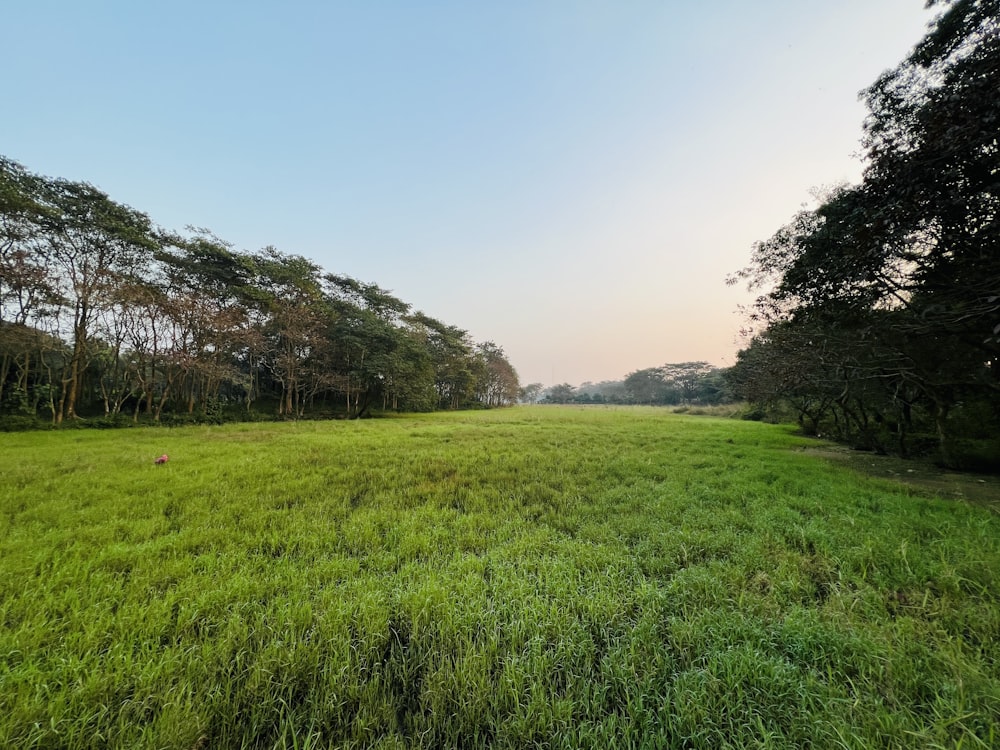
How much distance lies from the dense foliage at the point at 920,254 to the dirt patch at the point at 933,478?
44.9 inches

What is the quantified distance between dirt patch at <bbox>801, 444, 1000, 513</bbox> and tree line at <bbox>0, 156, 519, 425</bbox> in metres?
25.8

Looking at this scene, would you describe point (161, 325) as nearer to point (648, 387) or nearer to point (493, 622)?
point (493, 622)

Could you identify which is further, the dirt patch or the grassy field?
the dirt patch

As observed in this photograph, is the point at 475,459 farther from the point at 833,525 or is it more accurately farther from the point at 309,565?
the point at 833,525

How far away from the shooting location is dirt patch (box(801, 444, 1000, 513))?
6.03 metres

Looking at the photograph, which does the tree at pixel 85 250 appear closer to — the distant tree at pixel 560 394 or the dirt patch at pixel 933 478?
the dirt patch at pixel 933 478

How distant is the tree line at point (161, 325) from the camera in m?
15.2

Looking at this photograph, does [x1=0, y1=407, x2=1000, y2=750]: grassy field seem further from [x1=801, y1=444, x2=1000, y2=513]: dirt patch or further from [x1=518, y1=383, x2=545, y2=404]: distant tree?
[x1=518, y1=383, x2=545, y2=404]: distant tree

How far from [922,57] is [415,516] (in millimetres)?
13148

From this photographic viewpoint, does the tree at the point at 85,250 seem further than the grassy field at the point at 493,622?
Yes

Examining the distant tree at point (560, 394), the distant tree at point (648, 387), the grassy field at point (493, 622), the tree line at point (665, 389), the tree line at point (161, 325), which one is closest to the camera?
the grassy field at point (493, 622)

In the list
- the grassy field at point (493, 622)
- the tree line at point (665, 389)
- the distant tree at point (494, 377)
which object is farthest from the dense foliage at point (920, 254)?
the tree line at point (665, 389)

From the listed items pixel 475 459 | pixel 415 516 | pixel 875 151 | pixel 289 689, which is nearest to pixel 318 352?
pixel 475 459

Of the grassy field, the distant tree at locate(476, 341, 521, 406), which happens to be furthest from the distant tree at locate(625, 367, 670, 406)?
the grassy field
